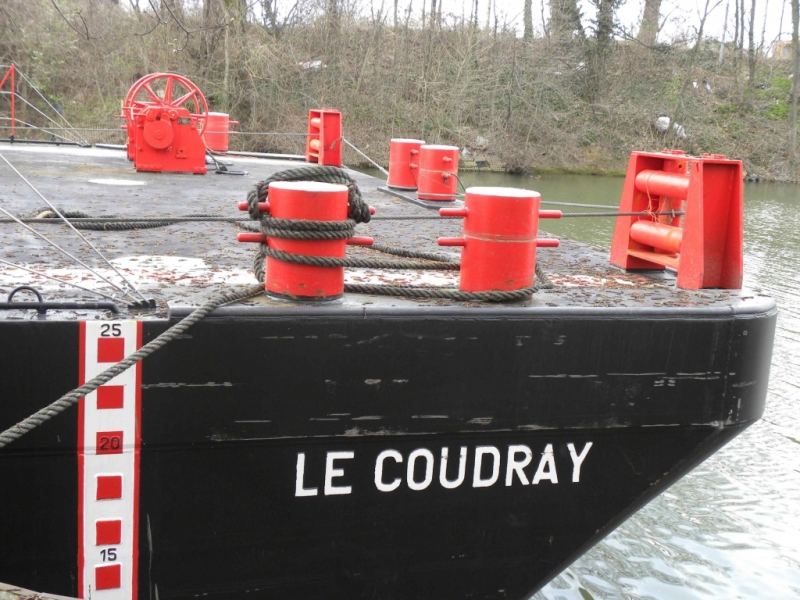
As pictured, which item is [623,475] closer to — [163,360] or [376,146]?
[163,360]

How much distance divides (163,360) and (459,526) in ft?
4.50

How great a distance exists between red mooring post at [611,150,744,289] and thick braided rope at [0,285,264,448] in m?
2.13

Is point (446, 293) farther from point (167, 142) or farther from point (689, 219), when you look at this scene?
point (167, 142)

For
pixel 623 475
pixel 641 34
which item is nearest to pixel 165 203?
pixel 623 475

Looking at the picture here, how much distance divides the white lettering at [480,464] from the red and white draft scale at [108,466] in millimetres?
1257

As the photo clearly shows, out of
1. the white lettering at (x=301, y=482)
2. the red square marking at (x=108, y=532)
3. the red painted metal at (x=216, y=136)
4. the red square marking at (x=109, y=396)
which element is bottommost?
the red square marking at (x=108, y=532)

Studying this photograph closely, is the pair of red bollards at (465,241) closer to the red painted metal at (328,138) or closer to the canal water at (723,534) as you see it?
the canal water at (723,534)

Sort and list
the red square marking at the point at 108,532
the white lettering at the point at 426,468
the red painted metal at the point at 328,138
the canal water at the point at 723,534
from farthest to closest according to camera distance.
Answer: the red painted metal at the point at 328,138 → the canal water at the point at 723,534 → the white lettering at the point at 426,468 → the red square marking at the point at 108,532

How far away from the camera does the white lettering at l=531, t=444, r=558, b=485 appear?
3.44 metres

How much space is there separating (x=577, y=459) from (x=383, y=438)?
0.83m

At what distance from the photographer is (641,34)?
3869 centimetres

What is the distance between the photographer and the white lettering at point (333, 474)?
3207 mm

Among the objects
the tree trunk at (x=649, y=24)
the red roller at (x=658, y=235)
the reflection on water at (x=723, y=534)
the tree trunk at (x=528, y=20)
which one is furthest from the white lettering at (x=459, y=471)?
the tree trunk at (x=649, y=24)

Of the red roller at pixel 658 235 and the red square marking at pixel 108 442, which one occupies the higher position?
the red roller at pixel 658 235
